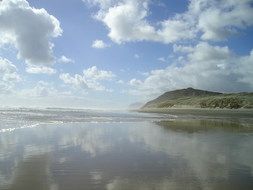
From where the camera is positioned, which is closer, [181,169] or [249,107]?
[181,169]

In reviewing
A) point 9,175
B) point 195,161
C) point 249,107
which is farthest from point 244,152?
point 249,107

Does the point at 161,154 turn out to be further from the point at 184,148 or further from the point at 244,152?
the point at 244,152

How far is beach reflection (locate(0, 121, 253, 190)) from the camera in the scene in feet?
44.8

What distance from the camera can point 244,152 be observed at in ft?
73.6

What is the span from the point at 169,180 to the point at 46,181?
4.66 meters

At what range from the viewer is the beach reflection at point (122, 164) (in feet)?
44.8

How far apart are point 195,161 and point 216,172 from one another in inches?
106

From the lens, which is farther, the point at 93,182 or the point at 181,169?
the point at 181,169

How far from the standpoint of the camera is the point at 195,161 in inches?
740

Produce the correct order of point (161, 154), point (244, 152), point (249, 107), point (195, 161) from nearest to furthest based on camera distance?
1. point (195, 161)
2. point (161, 154)
3. point (244, 152)
4. point (249, 107)

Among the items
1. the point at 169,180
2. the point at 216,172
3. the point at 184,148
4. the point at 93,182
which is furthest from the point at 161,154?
the point at 93,182

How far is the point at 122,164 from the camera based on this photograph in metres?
17.6

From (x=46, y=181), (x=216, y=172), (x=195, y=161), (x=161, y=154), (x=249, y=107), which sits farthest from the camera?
(x=249, y=107)

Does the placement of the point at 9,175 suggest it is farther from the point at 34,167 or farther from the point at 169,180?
the point at 169,180
